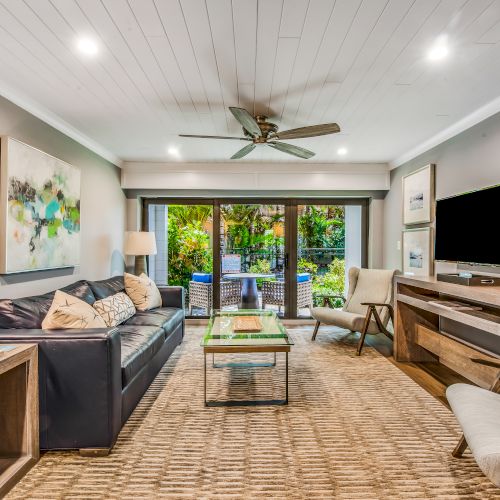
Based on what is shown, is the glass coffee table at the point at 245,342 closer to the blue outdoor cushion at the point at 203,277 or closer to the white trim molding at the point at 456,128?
the blue outdoor cushion at the point at 203,277

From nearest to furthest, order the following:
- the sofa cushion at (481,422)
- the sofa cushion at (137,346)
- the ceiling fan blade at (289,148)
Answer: the sofa cushion at (481,422)
the sofa cushion at (137,346)
the ceiling fan blade at (289,148)

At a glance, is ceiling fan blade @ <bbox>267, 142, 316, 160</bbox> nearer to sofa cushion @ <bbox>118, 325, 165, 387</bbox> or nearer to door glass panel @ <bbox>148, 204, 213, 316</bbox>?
sofa cushion @ <bbox>118, 325, 165, 387</bbox>

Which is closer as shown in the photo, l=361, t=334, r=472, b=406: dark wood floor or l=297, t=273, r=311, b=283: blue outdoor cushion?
l=361, t=334, r=472, b=406: dark wood floor

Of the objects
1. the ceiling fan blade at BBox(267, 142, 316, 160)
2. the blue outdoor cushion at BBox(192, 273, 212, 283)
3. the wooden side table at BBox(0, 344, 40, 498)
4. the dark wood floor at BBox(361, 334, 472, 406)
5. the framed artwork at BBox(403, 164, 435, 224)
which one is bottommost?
the dark wood floor at BBox(361, 334, 472, 406)

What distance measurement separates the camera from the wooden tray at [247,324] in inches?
122

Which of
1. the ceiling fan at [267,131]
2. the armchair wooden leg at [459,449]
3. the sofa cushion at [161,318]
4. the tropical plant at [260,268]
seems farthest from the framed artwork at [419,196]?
the sofa cushion at [161,318]

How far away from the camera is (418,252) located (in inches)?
171

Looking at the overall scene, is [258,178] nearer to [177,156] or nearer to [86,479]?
[177,156]

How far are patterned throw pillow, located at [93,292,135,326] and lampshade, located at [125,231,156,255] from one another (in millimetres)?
1225

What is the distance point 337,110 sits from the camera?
3291mm

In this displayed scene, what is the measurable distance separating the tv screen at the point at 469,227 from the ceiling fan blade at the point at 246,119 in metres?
1.90

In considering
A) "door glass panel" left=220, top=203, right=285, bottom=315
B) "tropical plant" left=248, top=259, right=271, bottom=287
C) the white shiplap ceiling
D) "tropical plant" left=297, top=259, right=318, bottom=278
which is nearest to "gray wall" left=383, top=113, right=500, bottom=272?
the white shiplap ceiling

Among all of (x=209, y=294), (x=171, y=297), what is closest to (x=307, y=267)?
(x=209, y=294)

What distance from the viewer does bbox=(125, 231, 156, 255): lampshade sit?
4.95 metres
